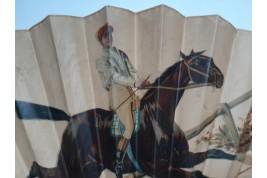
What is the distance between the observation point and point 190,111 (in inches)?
82.2

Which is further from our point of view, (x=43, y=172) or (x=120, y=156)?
(x=120, y=156)

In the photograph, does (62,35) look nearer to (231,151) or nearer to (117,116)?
(117,116)

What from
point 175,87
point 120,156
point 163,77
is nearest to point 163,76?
point 163,77

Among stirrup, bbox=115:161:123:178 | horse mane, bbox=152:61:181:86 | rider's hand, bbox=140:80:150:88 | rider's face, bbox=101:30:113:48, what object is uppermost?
rider's face, bbox=101:30:113:48

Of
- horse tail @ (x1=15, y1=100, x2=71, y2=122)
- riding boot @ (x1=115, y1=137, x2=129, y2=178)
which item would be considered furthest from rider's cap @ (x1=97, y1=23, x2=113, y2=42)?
riding boot @ (x1=115, y1=137, x2=129, y2=178)

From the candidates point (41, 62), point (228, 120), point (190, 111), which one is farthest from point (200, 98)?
point (41, 62)

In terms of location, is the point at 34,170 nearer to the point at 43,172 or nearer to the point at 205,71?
the point at 43,172

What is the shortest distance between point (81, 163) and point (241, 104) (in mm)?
1279

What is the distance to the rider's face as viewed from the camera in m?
1.94

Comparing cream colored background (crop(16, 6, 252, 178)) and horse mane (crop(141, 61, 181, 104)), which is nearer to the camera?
cream colored background (crop(16, 6, 252, 178))

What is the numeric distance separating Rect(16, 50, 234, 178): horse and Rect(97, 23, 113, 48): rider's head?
1.45ft

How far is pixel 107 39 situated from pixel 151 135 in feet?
2.59

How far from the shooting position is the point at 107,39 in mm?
1947

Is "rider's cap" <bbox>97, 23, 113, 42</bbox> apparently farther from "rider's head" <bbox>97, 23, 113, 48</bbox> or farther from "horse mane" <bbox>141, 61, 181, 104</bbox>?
"horse mane" <bbox>141, 61, 181, 104</bbox>
